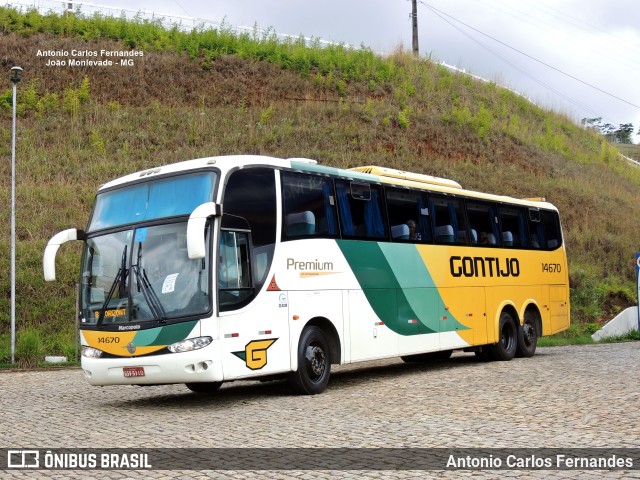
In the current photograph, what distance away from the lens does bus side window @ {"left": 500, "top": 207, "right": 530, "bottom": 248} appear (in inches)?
786

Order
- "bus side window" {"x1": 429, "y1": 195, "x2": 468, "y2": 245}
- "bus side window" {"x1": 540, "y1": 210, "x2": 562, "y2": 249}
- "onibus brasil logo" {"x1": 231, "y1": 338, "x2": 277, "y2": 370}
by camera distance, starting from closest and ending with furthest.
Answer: "onibus brasil logo" {"x1": 231, "y1": 338, "x2": 277, "y2": 370} → "bus side window" {"x1": 429, "y1": 195, "x2": 468, "y2": 245} → "bus side window" {"x1": 540, "y1": 210, "x2": 562, "y2": 249}

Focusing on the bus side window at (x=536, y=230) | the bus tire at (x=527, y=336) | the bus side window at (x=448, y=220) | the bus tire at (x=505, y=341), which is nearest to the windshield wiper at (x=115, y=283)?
the bus side window at (x=448, y=220)

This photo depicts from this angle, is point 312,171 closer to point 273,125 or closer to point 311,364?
point 311,364

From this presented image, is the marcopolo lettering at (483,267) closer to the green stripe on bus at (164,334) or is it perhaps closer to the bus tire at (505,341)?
the bus tire at (505,341)

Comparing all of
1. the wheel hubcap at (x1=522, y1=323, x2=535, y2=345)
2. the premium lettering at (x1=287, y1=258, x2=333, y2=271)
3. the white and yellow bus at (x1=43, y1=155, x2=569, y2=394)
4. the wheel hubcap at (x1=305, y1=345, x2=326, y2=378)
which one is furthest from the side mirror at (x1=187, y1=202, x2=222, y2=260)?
the wheel hubcap at (x1=522, y1=323, x2=535, y2=345)

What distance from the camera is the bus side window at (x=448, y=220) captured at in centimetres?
1744

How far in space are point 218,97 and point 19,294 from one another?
21227mm

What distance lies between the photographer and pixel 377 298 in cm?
1529

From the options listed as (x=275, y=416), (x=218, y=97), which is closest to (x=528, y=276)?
(x=275, y=416)

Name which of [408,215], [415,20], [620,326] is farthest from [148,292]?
[415,20]

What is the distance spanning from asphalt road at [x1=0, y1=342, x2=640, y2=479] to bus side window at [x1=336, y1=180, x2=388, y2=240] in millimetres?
2723

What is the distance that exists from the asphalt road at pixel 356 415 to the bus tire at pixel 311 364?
28 cm

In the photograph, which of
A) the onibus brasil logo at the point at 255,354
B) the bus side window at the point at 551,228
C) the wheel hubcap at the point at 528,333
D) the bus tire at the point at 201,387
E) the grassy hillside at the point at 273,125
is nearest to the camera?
the onibus brasil logo at the point at 255,354

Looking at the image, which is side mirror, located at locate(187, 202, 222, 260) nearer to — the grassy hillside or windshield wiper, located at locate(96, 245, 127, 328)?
windshield wiper, located at locate(96, 245, 127, 328)
